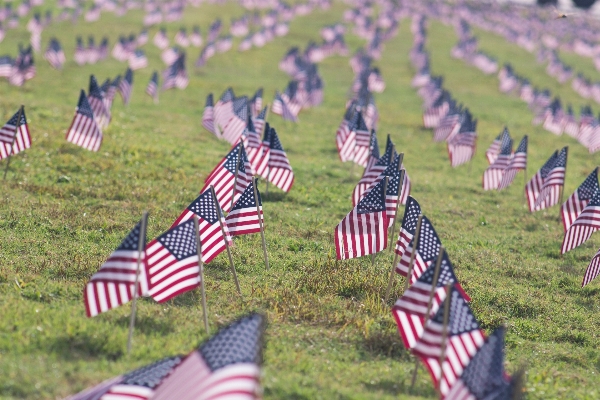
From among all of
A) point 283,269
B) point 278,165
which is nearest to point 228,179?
point 283,269

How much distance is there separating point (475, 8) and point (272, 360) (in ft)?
363

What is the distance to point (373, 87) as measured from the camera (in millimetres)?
40469

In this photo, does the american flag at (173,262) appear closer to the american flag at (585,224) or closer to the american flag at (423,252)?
the american flag at (423,252)

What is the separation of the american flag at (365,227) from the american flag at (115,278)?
448 centimetres

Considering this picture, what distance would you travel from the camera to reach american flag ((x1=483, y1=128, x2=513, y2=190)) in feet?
68.2

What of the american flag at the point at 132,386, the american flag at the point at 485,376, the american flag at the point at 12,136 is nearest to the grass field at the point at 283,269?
the american flag at the point at 132,386

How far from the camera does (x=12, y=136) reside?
56.6 ft

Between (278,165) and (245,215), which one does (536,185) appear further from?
(245,215)

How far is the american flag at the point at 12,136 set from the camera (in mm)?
17219

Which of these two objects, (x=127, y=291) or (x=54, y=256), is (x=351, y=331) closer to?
(x=127, y=291)

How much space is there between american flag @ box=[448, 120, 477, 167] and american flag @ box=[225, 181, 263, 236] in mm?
12478

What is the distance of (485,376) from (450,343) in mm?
996

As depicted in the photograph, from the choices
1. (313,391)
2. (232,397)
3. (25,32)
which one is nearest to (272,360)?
(313,391)

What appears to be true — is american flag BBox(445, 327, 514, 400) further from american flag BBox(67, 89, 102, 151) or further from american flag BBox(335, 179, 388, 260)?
american flag BBox(67, 89, 102, 151)
